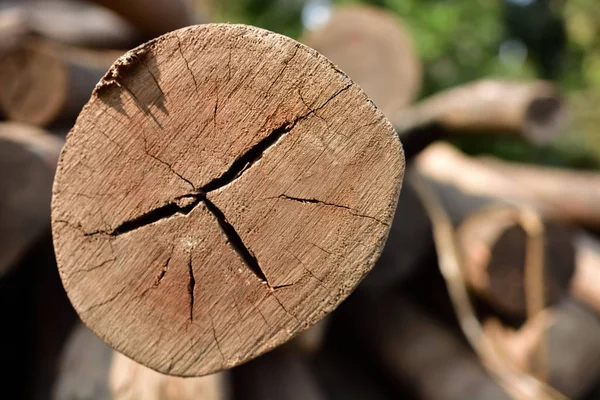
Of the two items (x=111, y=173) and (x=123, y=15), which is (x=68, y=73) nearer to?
(x=123, y=15)

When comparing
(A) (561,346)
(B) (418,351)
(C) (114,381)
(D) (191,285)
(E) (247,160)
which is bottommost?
(A) (561,346)

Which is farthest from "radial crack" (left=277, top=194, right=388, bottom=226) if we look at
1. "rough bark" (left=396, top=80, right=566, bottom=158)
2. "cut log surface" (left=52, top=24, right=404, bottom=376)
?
"rough bark" (left=396, top=80, right=566, bottom=158)

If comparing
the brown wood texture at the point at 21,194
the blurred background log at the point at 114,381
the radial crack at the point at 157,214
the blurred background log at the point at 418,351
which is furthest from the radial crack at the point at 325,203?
the blurred background log at the point at 418,351

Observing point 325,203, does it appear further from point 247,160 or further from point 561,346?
point 561,346

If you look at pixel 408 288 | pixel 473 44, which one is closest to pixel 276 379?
pixel 408 288

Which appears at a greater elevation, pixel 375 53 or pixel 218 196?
pixel 218 196
